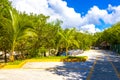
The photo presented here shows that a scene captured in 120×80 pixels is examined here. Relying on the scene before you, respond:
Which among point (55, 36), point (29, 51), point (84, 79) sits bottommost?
point (84, 79)

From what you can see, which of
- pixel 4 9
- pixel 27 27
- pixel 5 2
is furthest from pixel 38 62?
pixel 5 2

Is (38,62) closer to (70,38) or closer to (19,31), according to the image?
(19,31)

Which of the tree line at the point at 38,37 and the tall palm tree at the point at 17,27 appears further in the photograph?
the tree line at the point at 38,37

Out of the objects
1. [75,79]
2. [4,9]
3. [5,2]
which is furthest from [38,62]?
[75,79]

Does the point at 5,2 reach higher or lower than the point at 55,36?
higher

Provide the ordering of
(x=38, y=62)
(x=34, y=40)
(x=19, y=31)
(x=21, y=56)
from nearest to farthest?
(x=19, y=31), (x=38, y=62), (x=34, y=40), (x=21, y=56)

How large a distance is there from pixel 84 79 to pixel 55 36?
19.8m

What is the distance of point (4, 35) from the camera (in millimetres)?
25703

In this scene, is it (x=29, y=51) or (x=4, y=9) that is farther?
(x=29, y=51)

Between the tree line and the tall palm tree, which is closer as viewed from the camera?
the tall palm tree

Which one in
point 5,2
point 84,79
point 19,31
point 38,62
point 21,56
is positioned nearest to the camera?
point 84,79

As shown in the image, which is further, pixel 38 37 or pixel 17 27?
pixel 38 37

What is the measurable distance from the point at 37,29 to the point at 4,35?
7.55 meters

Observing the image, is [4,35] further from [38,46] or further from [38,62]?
[38,46]
